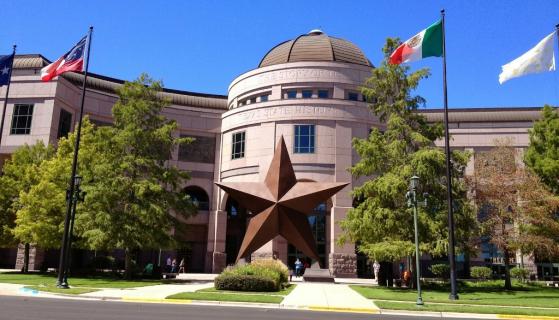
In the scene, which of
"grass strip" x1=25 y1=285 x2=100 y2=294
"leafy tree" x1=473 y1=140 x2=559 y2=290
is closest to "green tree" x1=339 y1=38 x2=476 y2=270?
"leafy tree" x1=473 y1=140 x2=559 y2=290

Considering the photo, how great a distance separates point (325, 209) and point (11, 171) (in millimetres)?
25260

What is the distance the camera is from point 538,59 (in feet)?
61.3

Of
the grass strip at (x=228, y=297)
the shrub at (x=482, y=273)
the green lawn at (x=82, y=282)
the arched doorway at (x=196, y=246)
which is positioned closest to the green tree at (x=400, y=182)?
the grass strip at (x=228, y=297)

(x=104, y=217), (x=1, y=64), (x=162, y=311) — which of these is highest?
(x=1, y=64)

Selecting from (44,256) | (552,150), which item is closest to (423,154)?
(552,150)

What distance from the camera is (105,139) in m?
29.2

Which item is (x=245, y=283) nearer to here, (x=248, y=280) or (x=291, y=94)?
(x=248, y=280)

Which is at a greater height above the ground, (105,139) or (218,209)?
(105,139)

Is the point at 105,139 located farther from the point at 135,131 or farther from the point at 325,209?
the point at 325,209

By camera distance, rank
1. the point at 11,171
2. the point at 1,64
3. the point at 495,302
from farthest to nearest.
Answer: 1. the point at 11,171
2. the point at 1,64
3. the point at 495,302

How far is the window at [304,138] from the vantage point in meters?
41.2

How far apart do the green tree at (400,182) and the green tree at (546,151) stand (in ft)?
16.8

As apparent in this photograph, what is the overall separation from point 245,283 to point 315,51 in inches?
1244

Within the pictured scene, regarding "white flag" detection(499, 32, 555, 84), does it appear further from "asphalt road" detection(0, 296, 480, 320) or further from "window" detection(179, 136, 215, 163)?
"window" detection(179, 136, 215, 163)
